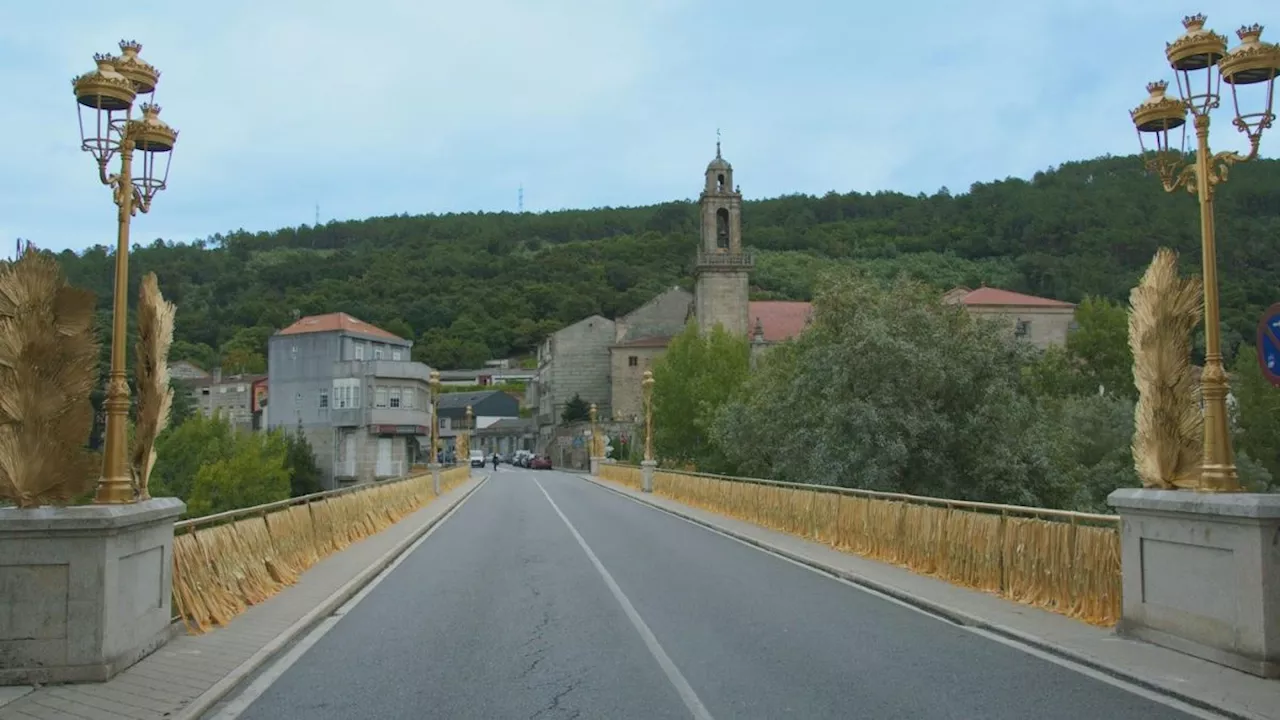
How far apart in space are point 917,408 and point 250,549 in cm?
2295

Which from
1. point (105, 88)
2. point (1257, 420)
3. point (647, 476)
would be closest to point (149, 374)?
point (105, 88)

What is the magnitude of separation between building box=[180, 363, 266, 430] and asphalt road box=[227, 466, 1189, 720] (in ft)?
312

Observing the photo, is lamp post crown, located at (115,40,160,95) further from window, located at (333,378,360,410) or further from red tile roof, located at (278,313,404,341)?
red tile roof, located at (278,313,404,341)

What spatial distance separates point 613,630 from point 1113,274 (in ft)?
367

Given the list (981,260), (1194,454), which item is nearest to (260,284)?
(981,260)

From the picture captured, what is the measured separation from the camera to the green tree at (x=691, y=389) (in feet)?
205

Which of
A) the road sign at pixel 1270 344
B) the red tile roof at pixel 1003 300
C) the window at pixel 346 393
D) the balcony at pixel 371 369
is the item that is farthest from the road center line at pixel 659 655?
the red tile roof at pixel 1003 300

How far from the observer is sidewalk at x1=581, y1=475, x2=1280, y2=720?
769 cm

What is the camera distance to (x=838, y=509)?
20.3m

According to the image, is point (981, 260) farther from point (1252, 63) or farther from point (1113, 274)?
point (1252, 63)

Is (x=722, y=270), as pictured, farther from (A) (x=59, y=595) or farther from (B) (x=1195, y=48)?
(A) (x=59, y=595)

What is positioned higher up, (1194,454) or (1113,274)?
(1113,274)

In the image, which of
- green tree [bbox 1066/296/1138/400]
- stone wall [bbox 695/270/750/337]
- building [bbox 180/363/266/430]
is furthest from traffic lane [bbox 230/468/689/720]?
building [bbox 180/363/266/430]

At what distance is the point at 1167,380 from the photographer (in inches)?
409
